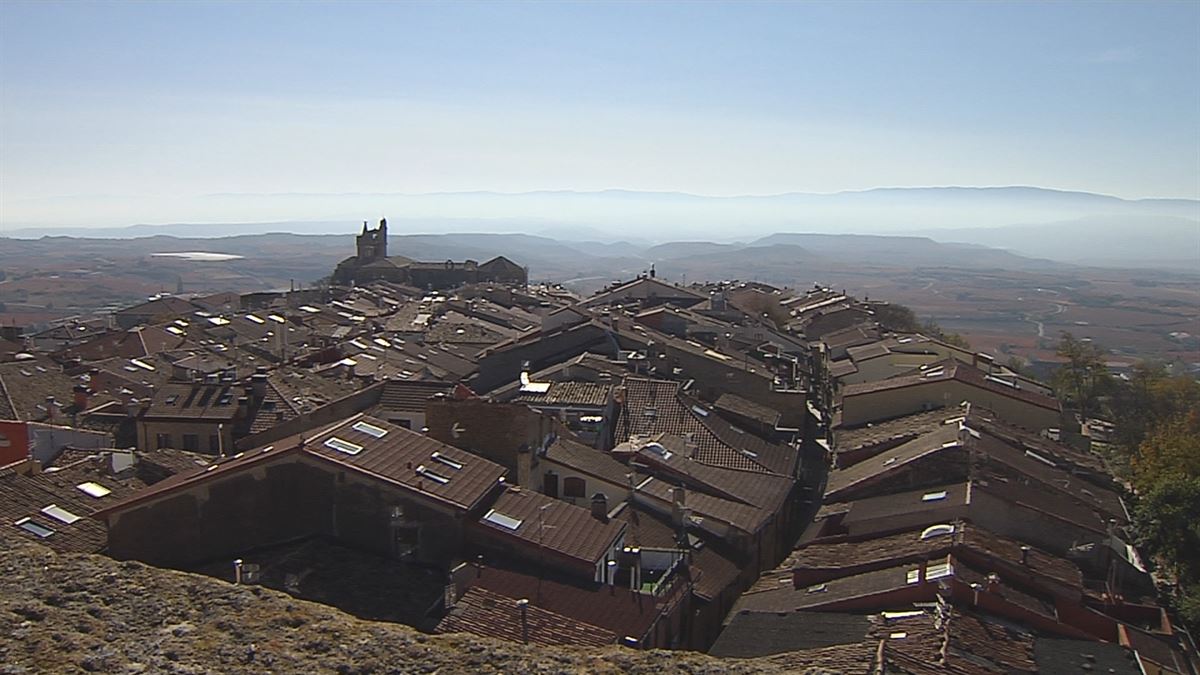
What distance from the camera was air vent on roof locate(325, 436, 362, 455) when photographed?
54.2ft

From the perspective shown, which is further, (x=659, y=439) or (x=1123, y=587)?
(x=659, y=439)

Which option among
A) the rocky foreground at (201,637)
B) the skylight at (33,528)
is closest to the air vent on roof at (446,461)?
the skylight at (33,528)

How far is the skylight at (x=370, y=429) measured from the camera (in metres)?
17.8

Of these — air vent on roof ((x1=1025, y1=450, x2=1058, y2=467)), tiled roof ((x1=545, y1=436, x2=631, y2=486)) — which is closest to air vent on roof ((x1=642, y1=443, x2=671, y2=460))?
tiled roof ((x1=545, y1=436, x2=631, y2=486))

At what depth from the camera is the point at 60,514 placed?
58.4 ft

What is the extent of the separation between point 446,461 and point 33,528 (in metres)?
6.38

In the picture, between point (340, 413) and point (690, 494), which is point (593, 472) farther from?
point (340, 413)

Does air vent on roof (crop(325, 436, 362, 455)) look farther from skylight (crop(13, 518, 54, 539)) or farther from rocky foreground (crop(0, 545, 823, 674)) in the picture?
rocky foreground (crop(0, 545, 823, 674))

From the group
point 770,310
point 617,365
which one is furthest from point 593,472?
point 770,310

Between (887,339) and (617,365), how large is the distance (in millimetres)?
20572

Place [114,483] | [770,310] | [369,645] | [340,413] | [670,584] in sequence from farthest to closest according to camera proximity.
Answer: [770,310], [340,413], [114,483], [670,584], [369,645]

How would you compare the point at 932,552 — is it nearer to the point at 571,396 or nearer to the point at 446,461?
the point at 446,461

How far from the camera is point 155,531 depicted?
51.6 feet

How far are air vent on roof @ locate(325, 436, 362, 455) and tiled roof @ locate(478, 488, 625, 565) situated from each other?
7.37 ft
